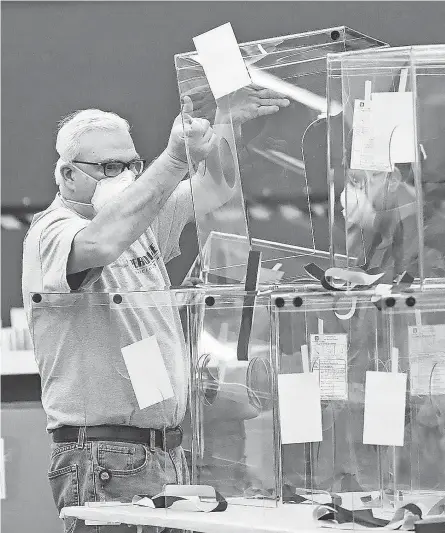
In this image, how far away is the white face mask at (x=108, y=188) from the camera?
231 cm

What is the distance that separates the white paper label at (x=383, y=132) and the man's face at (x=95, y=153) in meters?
0.72

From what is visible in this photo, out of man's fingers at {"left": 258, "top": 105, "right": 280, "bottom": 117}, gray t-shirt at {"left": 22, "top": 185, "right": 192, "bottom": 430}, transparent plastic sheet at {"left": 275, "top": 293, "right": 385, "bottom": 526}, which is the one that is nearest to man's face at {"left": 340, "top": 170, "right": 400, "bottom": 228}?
transparent plastic sheet at {"left": 275, "top": 293, "right": 385, "bottom": 526}

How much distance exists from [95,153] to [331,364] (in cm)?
86

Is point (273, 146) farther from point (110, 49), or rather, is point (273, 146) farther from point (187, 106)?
point (110, 49)

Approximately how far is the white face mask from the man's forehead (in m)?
0.04

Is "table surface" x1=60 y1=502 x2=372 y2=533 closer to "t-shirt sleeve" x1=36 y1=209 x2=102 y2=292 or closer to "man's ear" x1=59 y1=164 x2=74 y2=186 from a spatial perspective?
"t-shirt sleeve" x1=36 y1=209 x2=102 y2=292

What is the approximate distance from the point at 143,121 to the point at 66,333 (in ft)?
10.2

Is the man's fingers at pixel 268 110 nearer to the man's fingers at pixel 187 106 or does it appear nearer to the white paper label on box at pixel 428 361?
the man's fingers at pixel 187 106

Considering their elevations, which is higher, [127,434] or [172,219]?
[172,219]

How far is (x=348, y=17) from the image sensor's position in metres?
5.02

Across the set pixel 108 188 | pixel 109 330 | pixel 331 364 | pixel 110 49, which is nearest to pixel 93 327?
pixel 109 330

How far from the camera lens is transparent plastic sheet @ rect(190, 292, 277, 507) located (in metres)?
1.83

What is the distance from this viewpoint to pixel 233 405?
1.86 m

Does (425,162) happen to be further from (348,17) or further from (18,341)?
(348,17)
